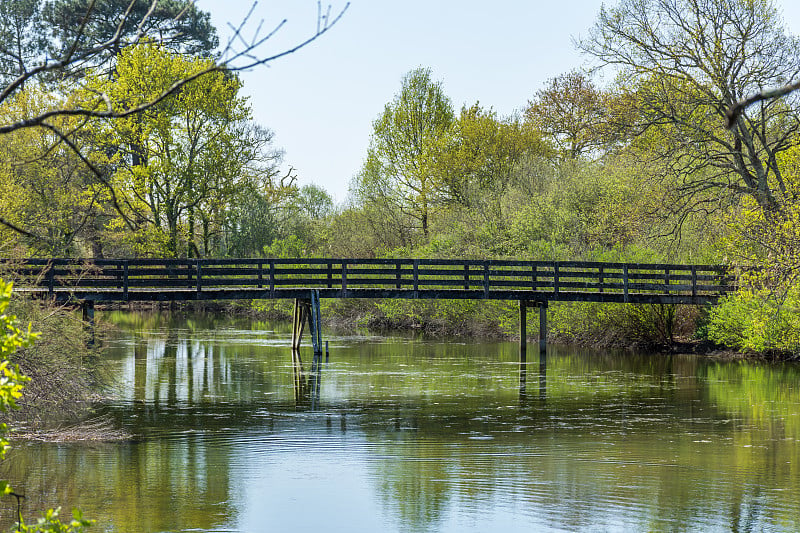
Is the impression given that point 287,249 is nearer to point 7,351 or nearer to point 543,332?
point 543,332

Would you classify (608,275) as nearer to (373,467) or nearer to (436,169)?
(436,169)

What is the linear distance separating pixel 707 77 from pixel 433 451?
684 inches

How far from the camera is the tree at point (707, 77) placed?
2566 centimetres

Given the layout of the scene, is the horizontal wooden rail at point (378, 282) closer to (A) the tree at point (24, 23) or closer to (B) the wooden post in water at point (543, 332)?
(B) the wooden post in water at point (543, 332)

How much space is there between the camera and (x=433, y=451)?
45.3ft

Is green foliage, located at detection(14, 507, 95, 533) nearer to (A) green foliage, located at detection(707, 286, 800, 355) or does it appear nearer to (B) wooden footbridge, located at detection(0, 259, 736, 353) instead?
(A) green foliage, located at detection(707, 286, 800, 355)

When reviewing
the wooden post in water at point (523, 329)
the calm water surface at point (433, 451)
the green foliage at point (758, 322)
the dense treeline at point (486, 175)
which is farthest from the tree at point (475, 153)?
the calm water surface at point (433, 451)

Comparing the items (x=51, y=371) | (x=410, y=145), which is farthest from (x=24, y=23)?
(x=51, y=371)

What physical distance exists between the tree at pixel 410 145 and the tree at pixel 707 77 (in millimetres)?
14755

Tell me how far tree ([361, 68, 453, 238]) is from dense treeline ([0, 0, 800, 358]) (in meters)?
0.09

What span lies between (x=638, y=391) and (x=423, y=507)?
36.6ft

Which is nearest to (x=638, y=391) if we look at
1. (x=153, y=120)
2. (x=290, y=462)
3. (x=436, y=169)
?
(x=290, y=462)

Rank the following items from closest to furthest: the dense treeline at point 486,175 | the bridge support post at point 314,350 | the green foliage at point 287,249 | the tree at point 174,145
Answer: the bridge support post at point 314,350
the dense treeline at point 486,175
the tree at point 174,145
the green foliage at point 287,249

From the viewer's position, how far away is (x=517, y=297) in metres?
28.3
